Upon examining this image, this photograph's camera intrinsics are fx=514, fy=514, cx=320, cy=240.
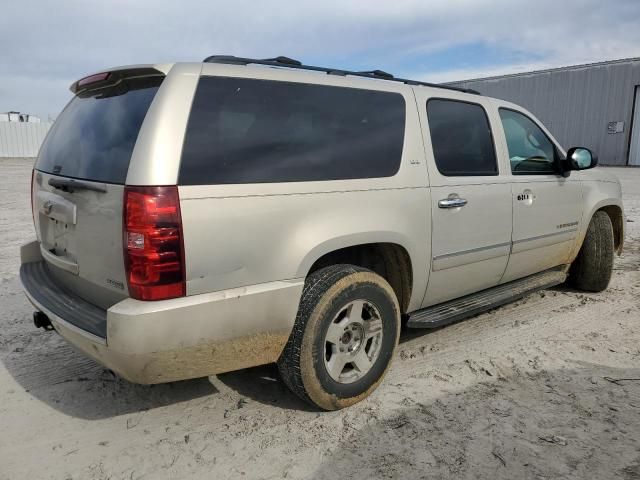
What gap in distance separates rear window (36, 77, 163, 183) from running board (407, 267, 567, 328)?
2031 mm

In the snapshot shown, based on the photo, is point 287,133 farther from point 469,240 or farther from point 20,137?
point 20,137

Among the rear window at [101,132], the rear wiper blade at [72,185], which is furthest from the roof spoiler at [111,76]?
the rear wiper blade at [72,185]

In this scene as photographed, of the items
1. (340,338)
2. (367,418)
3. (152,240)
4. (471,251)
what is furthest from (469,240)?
(152,240)

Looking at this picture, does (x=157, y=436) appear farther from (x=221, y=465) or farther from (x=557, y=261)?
(x=557, y=261)

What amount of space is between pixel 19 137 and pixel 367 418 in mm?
40868

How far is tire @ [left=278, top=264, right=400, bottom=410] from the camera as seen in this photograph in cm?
271

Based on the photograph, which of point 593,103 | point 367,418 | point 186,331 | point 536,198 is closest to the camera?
point 186,331

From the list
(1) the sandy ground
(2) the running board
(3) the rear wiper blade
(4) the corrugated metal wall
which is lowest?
(1) the sandy ground

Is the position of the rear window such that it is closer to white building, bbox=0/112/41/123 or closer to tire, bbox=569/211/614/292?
tire, bbox=569/211/614/292

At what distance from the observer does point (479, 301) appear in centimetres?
377

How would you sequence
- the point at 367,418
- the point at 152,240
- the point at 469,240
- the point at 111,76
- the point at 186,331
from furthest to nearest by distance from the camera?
1. the point at 469,240
2. the point at 367,418
3. the point at 111,76
4. the point at 186,331
5. the point at 152,240

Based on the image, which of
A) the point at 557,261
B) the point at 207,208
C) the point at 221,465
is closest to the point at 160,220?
the point at 207,208

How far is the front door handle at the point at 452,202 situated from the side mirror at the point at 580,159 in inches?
57.8

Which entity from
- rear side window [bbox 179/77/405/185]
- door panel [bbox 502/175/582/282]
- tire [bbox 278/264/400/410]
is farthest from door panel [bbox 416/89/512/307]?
tire [bbox 278/264/400/410]
